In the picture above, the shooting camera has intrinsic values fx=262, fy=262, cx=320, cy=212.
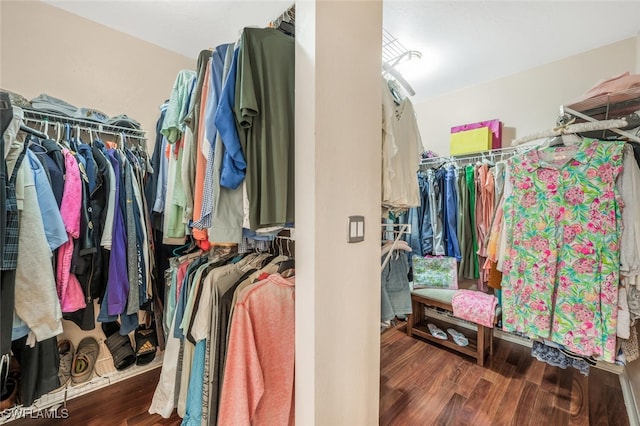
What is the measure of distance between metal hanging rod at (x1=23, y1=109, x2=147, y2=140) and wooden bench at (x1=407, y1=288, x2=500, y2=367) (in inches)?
106

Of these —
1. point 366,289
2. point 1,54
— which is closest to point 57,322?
point 366,289

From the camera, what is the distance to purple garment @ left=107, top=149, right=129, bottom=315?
144 centimetres

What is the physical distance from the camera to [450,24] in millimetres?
1877

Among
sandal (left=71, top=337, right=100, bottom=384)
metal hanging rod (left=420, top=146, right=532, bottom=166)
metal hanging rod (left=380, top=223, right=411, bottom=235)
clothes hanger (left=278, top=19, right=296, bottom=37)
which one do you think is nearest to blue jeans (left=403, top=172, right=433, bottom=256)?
metal hanging rod (left=420, top=146, right=532, bottom=166)

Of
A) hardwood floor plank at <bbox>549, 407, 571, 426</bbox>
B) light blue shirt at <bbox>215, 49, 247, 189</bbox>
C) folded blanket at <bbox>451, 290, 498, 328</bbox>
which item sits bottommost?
hardwood floor plank at <bbox>549, 407, 571, 426</bbox>

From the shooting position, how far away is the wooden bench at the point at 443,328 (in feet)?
6.74

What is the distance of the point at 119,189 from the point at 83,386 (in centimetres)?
135

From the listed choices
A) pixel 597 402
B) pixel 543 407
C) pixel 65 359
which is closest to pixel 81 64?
pixel 65 359

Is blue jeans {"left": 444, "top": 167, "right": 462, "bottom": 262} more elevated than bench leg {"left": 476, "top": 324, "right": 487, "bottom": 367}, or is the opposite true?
blue jeans {"left": 444, "top": 167, "right": 462, "bottom": 262}

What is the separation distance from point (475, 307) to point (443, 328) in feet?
2.24

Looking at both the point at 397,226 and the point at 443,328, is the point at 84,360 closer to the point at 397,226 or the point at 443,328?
the point at 397,226

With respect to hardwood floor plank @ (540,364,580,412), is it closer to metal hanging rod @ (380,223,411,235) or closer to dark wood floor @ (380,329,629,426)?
dark wood floor @ (380,329,629,426)

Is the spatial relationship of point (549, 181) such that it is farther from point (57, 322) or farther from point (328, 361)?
point (57, 322)

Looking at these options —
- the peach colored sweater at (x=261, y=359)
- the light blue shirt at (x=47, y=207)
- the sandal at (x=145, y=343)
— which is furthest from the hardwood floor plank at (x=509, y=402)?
the light blue shirt at (x=47, y=207)
